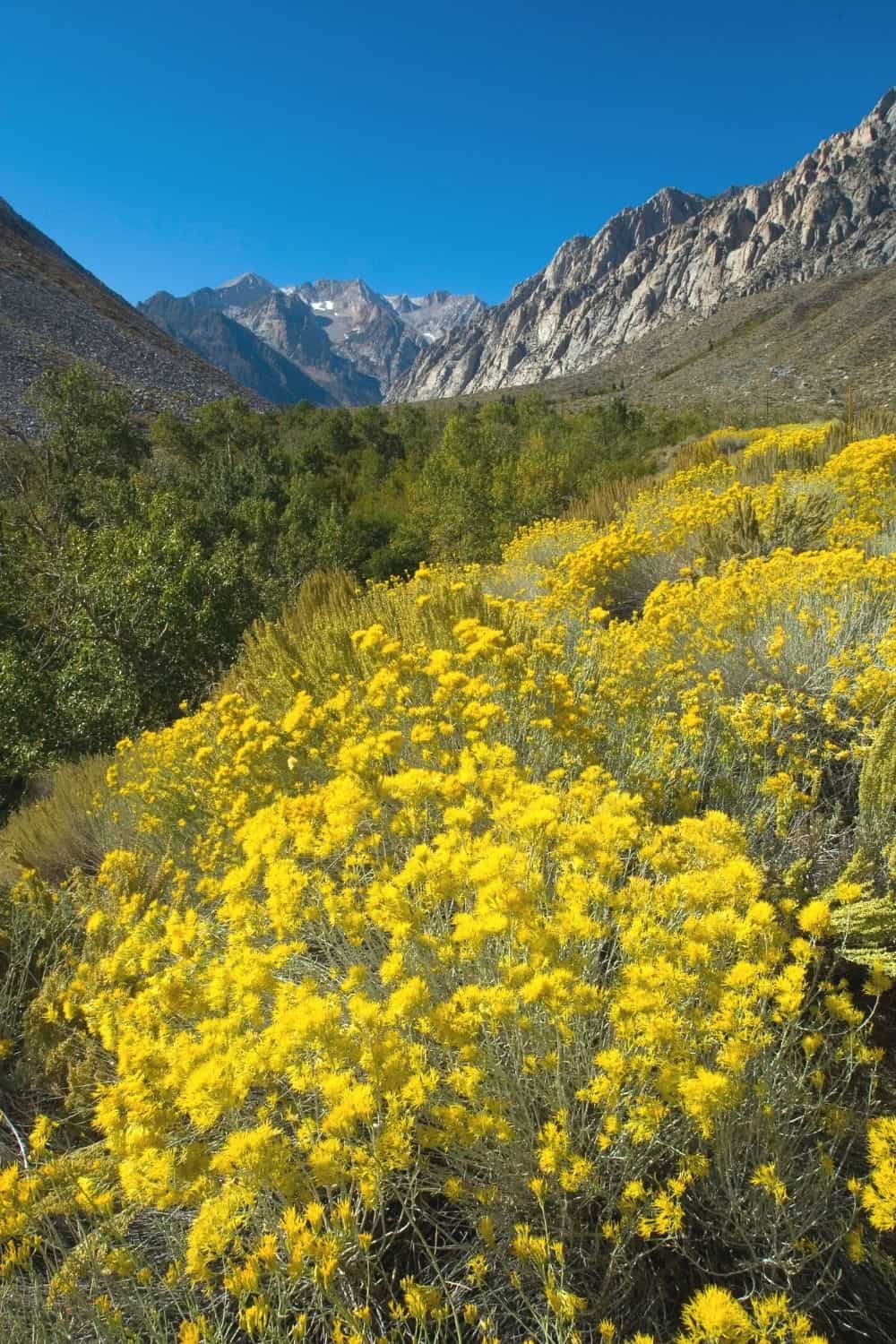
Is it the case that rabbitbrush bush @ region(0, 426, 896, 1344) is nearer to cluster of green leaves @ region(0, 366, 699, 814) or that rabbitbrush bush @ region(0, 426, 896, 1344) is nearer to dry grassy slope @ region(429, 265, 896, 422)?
cluster of green leaves @ region(0, 366, 699, 814)

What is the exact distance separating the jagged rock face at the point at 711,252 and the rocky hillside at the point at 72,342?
75.9 metres

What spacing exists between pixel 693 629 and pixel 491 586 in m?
3.89

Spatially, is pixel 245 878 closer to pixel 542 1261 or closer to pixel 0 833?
pixel 542 1261

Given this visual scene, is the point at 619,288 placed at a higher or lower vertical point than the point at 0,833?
higher

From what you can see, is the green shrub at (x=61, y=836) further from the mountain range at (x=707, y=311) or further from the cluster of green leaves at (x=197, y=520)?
the mountain range at (x=707, y=311)

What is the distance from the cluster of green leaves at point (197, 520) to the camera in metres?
8.82

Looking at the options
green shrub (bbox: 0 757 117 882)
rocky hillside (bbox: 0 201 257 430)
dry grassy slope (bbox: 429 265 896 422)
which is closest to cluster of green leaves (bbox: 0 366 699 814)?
green shrub (bbox: 0 757 117 882)

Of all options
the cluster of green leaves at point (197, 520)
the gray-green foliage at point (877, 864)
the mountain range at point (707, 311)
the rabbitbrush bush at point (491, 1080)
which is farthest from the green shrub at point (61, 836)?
the mountain range at point (707, 311)

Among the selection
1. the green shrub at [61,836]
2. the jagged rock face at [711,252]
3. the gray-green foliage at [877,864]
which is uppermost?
the jagged rock face at [711,252]

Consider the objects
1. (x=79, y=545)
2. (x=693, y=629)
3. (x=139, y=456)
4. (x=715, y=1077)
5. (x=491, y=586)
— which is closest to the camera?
(x=715, y=1077)

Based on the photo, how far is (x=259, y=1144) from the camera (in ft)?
4.67

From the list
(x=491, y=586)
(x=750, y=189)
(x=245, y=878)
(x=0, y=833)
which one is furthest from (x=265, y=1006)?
(x=750, y=189)

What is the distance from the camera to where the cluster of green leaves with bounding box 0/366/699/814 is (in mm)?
8820

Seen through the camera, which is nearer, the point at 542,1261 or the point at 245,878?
the point at 542,1261
